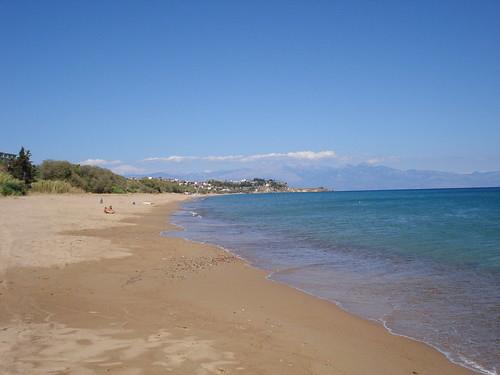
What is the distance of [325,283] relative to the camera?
12.3 m

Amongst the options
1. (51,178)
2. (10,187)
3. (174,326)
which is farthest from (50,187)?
(174,326)

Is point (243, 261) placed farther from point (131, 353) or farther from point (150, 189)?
point (150, 189)

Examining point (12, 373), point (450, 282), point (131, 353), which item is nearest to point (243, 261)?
point (450, 282)

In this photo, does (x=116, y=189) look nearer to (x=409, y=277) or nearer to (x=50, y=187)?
(x=50, y=187)

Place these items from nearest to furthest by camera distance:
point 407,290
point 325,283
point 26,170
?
point 407,290
point 325,283
point 26,170

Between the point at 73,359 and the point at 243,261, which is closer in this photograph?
the point at 73,359

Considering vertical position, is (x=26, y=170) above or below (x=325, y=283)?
above

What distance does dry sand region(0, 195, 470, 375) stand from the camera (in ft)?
18.9

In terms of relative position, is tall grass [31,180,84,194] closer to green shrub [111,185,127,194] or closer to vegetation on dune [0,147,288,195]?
vegetation on dune [0,147,288,195]

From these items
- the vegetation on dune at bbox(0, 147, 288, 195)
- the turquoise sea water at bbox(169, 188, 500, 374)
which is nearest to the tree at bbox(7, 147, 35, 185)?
the vegetation on dune at bbox(0, 147, 288, 195)

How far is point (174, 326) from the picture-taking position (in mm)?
7395

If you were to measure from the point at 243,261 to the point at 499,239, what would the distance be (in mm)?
14814

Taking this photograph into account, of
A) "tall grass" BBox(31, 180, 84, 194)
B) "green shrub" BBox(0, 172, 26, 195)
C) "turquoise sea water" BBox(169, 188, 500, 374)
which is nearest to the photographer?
"turquoise sea water" BBox(169, 188, 500, 374)

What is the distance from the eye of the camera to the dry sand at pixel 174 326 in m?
5.75
